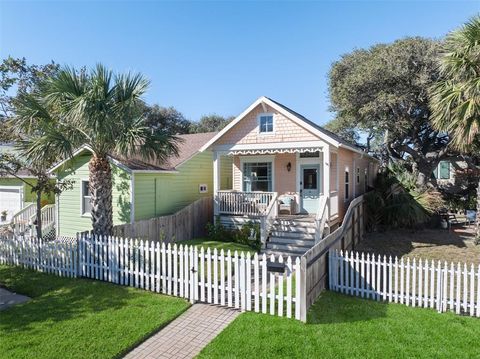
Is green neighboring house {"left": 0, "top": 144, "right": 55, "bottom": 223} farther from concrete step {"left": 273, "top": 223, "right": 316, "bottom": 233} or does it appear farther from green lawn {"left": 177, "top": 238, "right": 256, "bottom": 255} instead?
concrete step {"left": 273, "top": 223, "right": 316, "bottom": 233}

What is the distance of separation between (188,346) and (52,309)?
3497mm

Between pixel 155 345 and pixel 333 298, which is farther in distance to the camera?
pixel 333 298

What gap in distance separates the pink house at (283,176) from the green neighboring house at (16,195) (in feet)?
37.3

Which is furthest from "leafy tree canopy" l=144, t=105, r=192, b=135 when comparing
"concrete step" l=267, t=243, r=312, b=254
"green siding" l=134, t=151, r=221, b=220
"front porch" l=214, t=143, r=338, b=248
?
"concrete step" l=267, t=243, r=312, b=254

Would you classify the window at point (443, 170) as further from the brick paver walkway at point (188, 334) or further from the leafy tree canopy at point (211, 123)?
the brick paver walkway at point (188, 334)

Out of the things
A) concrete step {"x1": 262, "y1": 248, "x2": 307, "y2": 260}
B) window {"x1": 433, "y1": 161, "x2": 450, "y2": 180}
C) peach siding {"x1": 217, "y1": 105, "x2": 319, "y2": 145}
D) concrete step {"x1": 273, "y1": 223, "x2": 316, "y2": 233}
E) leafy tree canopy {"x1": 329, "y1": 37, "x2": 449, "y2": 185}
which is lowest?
concrete step {"x1": 262, "y1": 248, "x2": 307, "y2": 260}

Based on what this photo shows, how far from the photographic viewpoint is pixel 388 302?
26.2ft

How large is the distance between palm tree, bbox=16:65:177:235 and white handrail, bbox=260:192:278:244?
5.59 m

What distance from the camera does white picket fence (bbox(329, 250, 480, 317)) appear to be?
7.29m

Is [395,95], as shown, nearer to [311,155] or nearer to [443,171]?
[311,155]

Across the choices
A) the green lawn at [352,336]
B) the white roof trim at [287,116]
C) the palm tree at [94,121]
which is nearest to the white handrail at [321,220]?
the white roof trim at [287,116]

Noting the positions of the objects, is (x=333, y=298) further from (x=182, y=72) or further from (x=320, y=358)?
(x=182, y=72)

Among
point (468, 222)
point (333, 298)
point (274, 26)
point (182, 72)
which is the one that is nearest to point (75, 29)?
point (182, 72)

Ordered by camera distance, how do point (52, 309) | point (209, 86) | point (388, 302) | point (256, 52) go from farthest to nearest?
1. point (209, 86)
2. point (256, 52)
3. point (388, 302)
4. point (52, 309)
